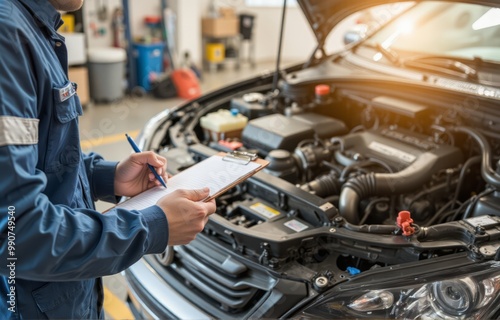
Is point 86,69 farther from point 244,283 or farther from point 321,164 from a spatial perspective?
point 244,283

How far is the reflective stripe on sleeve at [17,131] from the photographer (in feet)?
2.80

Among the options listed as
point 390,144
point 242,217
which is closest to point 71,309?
point 242,217

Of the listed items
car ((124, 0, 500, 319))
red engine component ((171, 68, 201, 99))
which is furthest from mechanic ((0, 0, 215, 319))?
red engine component ((171, 68, 201, 99))

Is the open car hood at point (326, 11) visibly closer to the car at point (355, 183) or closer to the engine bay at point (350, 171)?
the car at point (355, 183)

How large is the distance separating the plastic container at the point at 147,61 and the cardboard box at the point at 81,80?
2.99 feet

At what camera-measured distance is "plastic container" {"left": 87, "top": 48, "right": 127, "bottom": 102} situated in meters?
5.62

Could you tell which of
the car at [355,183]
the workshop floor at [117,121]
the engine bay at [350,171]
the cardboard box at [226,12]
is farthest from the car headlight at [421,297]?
the cardboard box at [226,12]

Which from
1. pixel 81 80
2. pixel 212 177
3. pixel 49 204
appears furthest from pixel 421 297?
pixel 81 80

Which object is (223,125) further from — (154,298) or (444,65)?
(444,65)

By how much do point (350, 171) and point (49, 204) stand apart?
1.26 meters

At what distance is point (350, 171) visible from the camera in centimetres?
191

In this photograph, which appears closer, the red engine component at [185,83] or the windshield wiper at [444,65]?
the windshield wiper at [444,65]

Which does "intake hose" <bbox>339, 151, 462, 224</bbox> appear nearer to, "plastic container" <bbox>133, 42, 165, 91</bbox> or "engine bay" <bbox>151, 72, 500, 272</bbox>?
"engine bay" <bbox>151, 72, 500, 272</bbox>

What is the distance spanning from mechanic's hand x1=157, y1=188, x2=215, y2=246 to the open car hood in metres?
1.58
